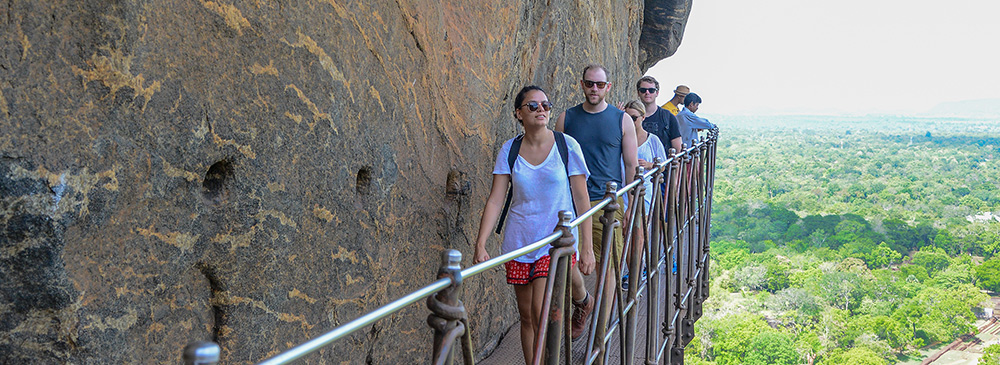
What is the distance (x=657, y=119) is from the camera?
5.99 meters

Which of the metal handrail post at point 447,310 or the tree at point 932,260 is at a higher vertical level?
the metal handrail post at point 447,310

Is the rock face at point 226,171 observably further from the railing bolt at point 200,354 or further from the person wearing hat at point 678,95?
the person wearing hat at point 678,95

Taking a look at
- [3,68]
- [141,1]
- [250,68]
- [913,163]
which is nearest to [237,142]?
[250,68]

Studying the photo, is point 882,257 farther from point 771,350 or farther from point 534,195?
point 534,195

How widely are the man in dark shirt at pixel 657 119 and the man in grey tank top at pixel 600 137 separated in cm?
161

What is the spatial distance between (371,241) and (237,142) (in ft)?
3.25

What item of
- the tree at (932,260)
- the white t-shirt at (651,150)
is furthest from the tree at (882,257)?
the white t-shirt at (651,150)

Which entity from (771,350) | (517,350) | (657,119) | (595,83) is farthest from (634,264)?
(771,350)

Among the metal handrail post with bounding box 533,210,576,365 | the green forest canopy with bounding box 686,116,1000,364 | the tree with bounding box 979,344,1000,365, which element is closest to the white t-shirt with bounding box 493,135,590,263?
the metal handrail post with bounding box 533,210,576,365

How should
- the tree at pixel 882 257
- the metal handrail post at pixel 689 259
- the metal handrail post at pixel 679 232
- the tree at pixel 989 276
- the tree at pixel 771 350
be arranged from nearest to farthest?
the metal handrail post at pixel 679 232, the metal handrail post at pixel 689 259, the tree at pixel 771 350, the tree at pixel 989 276, the tree at pixel 882 257

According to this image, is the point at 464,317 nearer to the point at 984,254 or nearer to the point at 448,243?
the point at 448,243

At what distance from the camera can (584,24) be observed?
7.54m

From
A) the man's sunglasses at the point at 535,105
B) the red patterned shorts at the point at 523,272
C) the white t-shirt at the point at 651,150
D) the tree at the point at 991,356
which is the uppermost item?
the man's sunglasses at the point at 535,105

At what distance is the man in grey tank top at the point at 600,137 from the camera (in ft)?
13.8
